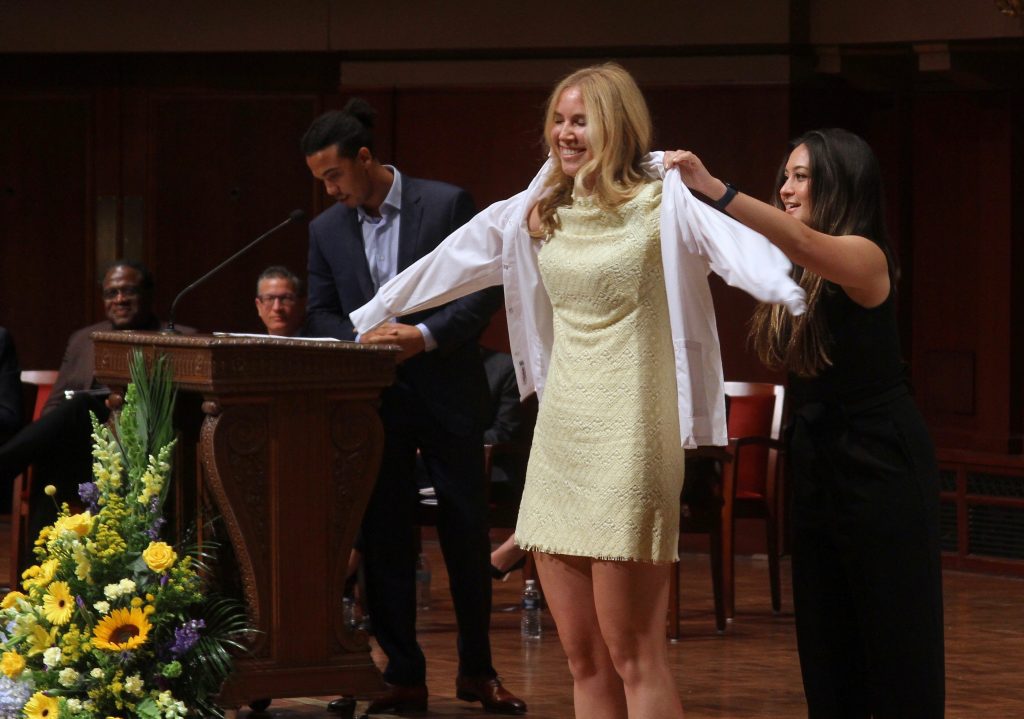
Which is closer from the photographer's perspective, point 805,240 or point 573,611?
point 805,240

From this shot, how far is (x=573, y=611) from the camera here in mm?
2799

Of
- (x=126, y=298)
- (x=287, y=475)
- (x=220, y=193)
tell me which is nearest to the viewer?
(x=287, y=475)

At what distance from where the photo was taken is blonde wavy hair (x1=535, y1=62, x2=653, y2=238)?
2.71m

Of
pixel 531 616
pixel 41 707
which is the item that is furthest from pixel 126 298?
pixel 41 707

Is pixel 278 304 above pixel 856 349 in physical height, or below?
above

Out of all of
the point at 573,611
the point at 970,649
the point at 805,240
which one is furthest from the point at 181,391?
the point at 970,649

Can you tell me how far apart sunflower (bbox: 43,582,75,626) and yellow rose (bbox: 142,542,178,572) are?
174 millimetres

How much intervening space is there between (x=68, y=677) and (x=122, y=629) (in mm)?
144

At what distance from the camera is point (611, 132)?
2.71 m

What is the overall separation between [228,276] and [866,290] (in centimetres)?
585

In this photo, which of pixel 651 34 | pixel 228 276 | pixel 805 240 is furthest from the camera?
pixel 228 276

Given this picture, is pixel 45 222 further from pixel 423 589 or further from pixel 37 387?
pixel 423 589

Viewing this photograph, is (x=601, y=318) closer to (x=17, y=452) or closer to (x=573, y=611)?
(x=573, y=611)

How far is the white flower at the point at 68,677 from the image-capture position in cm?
336
